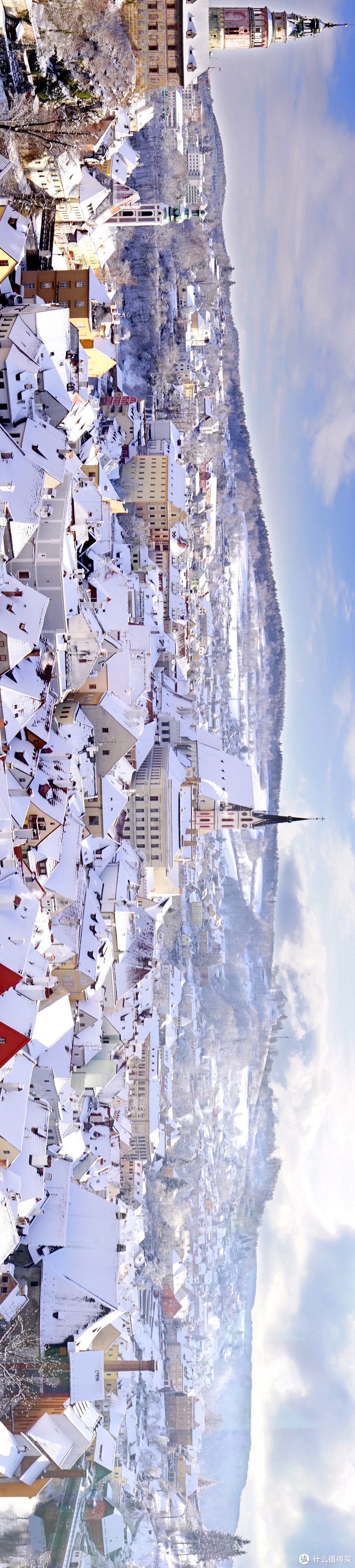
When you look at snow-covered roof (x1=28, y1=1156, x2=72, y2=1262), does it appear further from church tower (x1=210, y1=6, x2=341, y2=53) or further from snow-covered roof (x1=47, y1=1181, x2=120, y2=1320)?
church tower (x1=210, y1=6, x2=341, y2=53)

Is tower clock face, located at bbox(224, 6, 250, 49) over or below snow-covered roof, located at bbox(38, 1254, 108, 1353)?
over

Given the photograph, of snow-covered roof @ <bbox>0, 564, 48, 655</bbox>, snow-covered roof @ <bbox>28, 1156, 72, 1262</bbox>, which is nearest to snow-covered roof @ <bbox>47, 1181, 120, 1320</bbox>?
snow-covered roof @ <bbox>28, 1156, 72, 1262</bbox>

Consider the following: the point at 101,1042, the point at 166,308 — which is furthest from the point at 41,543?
the point at 166,308

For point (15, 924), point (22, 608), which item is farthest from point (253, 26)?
point (15, 924)

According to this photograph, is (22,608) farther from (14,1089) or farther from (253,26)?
(253,26)

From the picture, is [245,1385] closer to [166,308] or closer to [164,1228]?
[164,1228]

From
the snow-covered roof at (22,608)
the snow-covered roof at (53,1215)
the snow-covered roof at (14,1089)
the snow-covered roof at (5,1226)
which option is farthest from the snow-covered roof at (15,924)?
the snow-covered roof at (53,1215)

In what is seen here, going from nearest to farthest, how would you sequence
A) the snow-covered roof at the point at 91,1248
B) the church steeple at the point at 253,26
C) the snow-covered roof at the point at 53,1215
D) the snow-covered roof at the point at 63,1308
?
the snow-covered roof at the point at 63,1308 → the snow-covered roof at the point at 53,1215 → the snow-covered roof at the point at 91,1248 → the church steeple at the point at 253,26

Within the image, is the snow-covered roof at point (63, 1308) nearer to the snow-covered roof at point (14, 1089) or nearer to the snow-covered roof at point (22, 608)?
the snow-covered roof at point (14, 1089)
